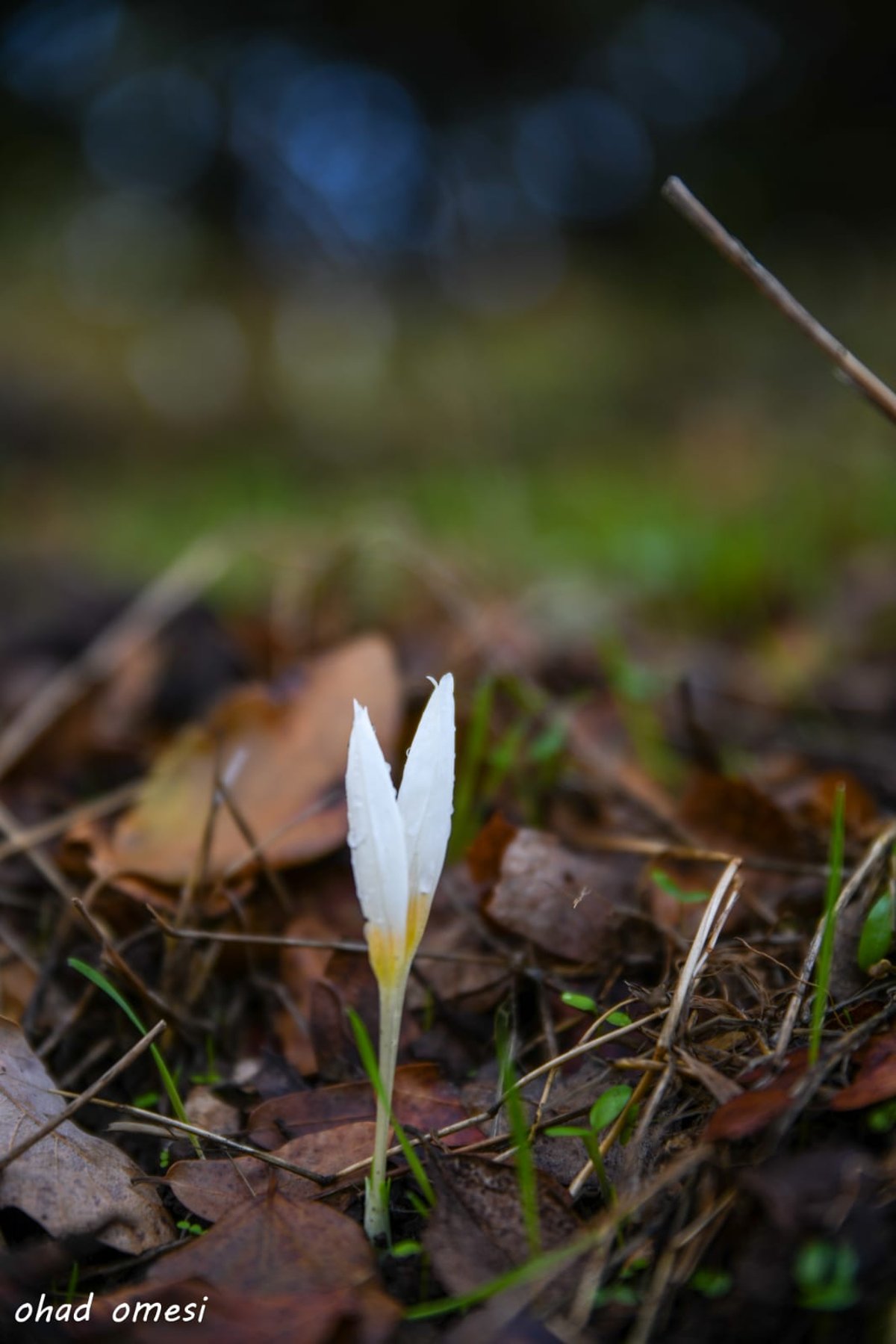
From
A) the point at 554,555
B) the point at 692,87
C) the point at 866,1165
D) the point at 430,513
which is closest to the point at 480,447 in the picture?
the point at 430,513

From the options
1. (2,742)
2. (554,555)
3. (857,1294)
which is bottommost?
(554,555)

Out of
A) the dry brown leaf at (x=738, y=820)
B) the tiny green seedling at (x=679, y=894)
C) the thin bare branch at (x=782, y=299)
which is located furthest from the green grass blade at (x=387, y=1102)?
the thin bare branch at (x=782, y=299)

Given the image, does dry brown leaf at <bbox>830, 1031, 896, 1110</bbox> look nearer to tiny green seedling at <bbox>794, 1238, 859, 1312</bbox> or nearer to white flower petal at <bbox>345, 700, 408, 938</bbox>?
tiny green seedling at <bbox>794, 1238, 859, 1312</bbox>

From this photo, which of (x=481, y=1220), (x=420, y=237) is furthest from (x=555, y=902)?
(x=420, y=237)

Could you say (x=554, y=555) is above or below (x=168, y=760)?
below

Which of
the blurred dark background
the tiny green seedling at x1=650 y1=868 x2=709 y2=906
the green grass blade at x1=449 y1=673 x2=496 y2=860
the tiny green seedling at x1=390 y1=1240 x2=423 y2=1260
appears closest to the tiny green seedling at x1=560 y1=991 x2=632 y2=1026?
the tiny green seedling at x1=650 y1=868 x2=709 y2=906

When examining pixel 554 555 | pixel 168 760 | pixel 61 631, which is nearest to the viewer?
pixel 168 760

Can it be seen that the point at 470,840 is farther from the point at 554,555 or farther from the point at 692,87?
the point at 692,87

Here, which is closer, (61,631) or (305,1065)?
(305,1065)
